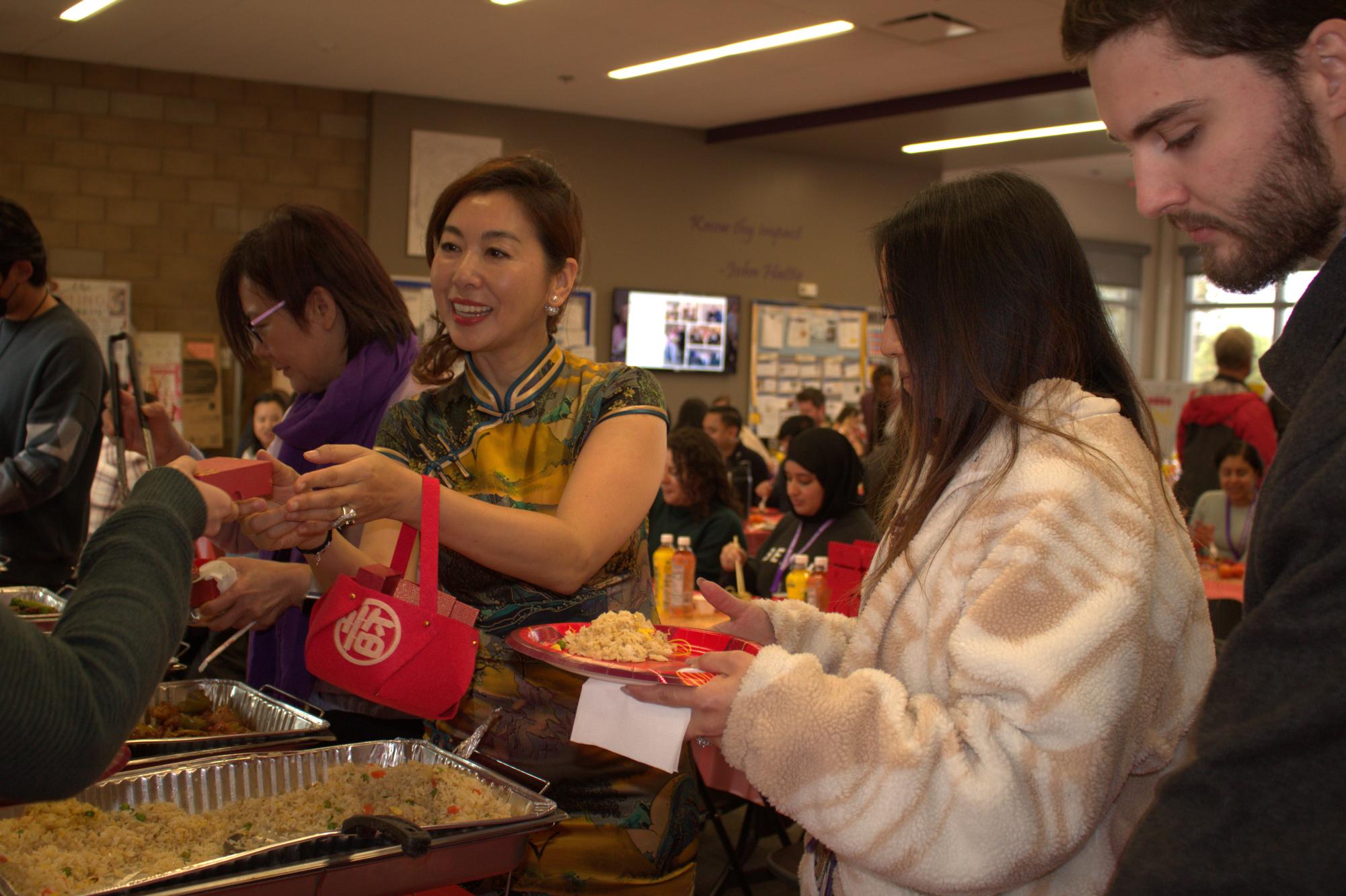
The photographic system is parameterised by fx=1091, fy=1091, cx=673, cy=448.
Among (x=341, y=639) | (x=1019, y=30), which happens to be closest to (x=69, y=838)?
(x=341, y=639)

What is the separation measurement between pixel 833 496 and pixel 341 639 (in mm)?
3010

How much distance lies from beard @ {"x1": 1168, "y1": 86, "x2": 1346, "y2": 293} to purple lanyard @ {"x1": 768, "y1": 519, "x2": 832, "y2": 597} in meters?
3.31

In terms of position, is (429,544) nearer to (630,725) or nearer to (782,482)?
(630,725)

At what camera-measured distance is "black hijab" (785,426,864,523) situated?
433 centimetres

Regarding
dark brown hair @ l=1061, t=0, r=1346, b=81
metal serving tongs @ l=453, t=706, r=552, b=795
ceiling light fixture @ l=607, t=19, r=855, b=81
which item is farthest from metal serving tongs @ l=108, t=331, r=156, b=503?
ceiling light fixture @ l=607, t=19, r=855, b=81

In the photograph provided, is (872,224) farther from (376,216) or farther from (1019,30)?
(376,216)

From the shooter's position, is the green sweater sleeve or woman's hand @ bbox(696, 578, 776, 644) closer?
the green sweater sleeve

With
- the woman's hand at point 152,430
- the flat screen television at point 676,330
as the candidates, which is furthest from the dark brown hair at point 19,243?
the flat screen television at point 676,330

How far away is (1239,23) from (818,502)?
3.52 metres

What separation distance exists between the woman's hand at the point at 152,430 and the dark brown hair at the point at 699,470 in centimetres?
230

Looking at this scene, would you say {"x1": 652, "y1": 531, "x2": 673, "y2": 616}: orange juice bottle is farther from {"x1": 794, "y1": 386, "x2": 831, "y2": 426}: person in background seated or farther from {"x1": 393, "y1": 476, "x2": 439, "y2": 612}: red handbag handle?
{"x1": 794, "y1": 386, "x2": 831, "y2": 426}: person in background seated

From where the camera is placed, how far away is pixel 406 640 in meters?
1.55

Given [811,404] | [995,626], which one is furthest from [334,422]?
[811,404]

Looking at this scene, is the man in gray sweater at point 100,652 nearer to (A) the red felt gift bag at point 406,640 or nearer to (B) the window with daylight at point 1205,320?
(A) the red felt gift bag at point 406,640
